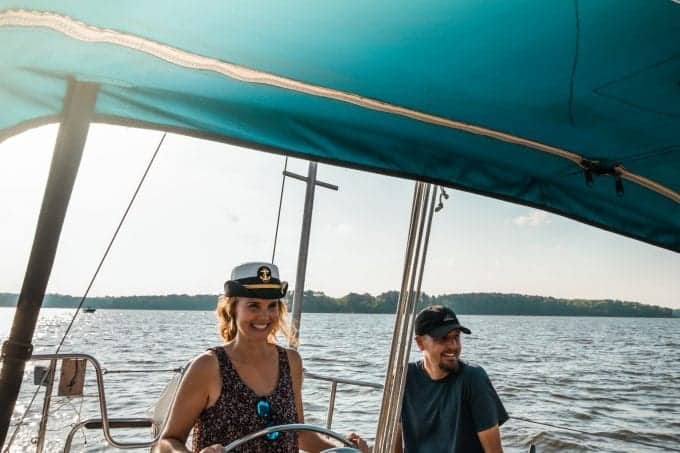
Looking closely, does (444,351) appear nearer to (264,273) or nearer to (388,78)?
(264,273)

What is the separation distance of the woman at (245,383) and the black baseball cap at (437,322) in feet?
2.81

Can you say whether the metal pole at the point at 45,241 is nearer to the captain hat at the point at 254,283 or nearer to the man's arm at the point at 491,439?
the captain hat at the point at 254,283

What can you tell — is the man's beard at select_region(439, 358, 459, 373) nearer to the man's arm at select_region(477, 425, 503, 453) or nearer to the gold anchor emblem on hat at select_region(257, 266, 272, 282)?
the man's arm at select_region(477, 425, 503, 453)

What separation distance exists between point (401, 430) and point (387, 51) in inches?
89.9

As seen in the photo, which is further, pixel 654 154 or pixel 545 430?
pixel 545 430

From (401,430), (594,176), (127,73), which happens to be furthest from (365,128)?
(401,430)

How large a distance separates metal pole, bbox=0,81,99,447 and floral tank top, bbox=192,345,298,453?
79cm

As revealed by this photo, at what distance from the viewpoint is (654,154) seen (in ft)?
6.41

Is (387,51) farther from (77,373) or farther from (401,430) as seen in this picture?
(77,373)

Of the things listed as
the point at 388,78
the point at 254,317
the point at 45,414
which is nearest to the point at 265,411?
the point at 254,317

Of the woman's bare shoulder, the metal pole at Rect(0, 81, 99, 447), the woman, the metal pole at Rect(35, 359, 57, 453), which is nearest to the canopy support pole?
the woman

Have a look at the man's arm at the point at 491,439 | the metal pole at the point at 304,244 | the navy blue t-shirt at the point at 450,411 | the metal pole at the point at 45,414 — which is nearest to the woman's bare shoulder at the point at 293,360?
the navy blue t-shirt at the point at 450,411

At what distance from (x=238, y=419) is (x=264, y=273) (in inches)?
24.6

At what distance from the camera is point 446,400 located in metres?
2.64
